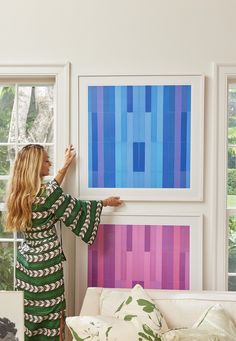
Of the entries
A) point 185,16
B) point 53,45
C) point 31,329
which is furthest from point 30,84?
point 31,329

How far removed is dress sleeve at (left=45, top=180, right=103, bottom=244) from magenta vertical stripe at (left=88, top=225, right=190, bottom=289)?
11 centimetres

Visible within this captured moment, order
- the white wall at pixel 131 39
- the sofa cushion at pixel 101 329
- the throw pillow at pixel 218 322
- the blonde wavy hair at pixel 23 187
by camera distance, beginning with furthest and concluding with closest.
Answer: the white wall at pixel 131 39 → the blonde wavy hair at pixel 23 187 → the throw pillow at pixel 218 322 → the sofa cushion at pixel 101 329

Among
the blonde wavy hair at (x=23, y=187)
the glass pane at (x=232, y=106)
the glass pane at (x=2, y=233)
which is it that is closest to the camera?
the blonde wavy hair at (x=23, y=187)

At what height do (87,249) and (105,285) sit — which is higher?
(87,249)

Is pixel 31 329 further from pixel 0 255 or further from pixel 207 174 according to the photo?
pixel 207 174

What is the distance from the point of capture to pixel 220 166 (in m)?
2.54

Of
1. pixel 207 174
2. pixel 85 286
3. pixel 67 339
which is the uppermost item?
pixel 207 174

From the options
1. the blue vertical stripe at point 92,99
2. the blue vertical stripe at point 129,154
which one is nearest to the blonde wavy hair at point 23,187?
the blue vertical stripe at point 92,99

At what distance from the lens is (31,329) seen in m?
2.41

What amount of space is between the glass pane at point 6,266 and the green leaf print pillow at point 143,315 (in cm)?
101

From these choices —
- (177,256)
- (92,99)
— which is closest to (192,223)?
(177,256)

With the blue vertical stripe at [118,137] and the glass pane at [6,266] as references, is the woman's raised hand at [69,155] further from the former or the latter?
the glass pane at [6,266]

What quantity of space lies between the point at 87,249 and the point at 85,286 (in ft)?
0.74

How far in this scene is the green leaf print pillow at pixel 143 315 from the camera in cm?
186
